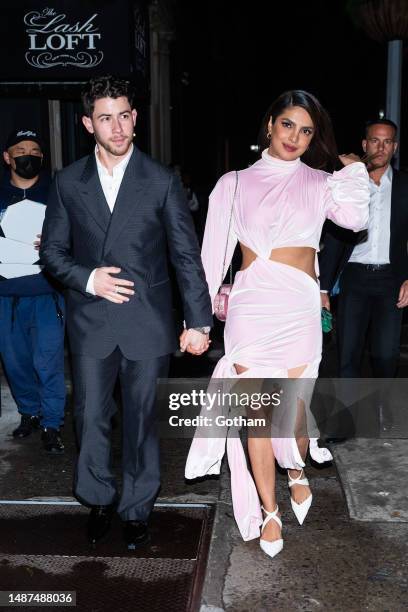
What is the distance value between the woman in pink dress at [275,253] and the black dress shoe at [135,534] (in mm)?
455

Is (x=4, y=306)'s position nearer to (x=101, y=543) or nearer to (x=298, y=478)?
(x=101, y=543)

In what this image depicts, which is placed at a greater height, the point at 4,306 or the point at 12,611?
the point at 4,306

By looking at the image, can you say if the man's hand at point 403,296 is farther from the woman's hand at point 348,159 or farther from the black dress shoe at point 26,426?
the black dress shoe at point 26,426

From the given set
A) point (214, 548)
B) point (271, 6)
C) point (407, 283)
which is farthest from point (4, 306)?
point (271, 6)

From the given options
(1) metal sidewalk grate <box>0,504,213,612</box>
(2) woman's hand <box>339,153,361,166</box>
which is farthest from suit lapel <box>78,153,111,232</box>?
(1) metal sidewalk grate <box>0,504,213,612</box>

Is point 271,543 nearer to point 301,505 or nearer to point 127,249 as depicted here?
point 301,505

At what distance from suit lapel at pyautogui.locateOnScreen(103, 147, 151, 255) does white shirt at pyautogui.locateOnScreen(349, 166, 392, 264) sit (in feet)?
6.17

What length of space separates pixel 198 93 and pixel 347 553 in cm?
1916

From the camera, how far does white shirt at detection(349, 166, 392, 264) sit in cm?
484

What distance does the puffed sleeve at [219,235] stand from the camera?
3.59 m

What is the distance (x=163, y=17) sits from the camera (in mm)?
14633

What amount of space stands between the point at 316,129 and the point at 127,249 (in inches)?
41.2

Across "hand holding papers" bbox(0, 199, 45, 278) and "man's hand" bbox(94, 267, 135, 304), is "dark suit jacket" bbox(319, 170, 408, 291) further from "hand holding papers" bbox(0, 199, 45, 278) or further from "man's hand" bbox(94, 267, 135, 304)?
"hand holding papers" bbox(0, 199, 45, 278)

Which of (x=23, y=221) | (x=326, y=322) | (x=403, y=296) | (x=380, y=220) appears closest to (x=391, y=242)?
(x=380, y=220)
